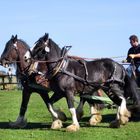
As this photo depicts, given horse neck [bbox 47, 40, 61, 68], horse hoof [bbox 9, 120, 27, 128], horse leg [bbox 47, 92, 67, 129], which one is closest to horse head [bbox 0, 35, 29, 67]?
horse neck [bbox 47, 40, 61, 68]

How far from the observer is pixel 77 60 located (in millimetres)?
12180

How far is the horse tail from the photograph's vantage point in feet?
40.7

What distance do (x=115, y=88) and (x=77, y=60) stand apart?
1186 millimetres

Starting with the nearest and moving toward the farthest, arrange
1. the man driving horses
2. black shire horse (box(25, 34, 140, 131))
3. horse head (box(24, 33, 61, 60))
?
black shire horse (box(25, 34, 140, 131)) < horse head (box(24, 33, 61, 60)) < the man driving horses

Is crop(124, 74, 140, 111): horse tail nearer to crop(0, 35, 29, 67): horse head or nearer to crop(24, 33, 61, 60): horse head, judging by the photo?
crop(24, 33, 61, 60): horse head

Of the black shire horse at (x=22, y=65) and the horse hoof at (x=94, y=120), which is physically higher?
the black shire horse at (x=22, y=65)

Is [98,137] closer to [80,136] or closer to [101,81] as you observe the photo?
[80,136]

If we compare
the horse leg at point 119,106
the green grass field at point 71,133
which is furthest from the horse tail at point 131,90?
the green grass field at point 71,133

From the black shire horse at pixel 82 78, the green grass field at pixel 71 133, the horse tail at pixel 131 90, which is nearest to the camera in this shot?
the green grass field at pixel 71 133

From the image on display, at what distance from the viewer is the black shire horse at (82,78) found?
11.6m

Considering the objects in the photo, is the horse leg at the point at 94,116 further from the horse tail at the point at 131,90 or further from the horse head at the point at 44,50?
the horse head at the point at 44,50

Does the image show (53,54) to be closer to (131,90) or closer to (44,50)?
(44,50)

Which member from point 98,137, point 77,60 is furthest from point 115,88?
point 98,137

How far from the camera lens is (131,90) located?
12.4 meters
